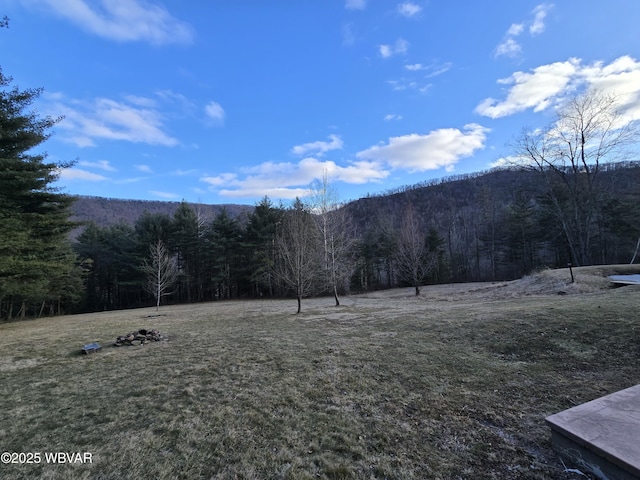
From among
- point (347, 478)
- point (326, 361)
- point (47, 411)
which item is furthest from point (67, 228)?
point (347, 478)

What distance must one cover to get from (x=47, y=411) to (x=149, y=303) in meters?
35.9

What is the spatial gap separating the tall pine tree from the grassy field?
23.9 feet

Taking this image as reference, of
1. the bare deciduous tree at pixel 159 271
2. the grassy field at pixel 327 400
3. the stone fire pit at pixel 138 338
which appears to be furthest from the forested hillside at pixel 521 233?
the stone fire pit at pixel 138 338

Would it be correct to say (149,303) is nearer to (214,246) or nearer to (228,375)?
(214,246)

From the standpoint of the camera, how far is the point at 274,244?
3006cm

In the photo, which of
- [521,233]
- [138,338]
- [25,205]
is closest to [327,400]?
[138,338]

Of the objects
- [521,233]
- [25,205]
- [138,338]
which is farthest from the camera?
[521,233]

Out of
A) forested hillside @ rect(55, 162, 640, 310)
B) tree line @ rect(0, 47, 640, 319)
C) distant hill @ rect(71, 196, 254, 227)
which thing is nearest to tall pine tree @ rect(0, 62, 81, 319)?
tree line @ rect(0, 47, 640, 319)

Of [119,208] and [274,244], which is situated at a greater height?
[119,208]

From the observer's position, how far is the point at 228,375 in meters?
5.53

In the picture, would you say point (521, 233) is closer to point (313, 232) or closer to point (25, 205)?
point (313, 232)

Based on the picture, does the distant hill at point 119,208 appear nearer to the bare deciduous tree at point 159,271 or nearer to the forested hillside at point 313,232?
the forested hillside at point 313,232

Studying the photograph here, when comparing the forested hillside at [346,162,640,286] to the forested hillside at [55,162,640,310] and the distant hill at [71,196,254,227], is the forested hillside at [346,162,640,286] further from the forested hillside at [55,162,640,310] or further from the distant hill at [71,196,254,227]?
the distant hill at [71,196,254,227]

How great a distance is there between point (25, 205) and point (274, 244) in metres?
18.6
